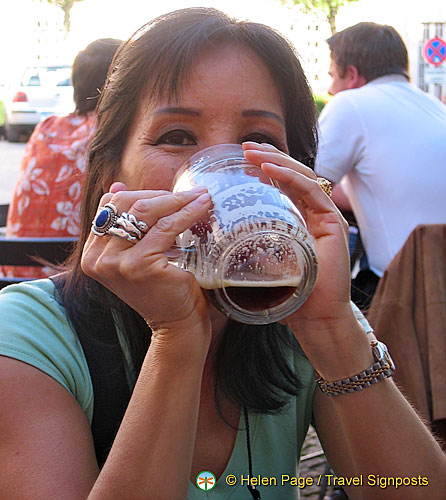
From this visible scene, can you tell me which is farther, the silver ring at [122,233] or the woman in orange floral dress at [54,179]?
the woman in orange floral dress at [54,179]

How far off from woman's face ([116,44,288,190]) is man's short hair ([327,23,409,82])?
2649 mm

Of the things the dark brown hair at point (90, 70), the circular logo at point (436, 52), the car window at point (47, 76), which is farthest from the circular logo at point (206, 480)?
the car window at point (47, 76)

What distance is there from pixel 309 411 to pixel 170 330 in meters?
0.70

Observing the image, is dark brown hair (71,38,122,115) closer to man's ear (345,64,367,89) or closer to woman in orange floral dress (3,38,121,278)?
woman in orange floral dress (3,38,121,278)

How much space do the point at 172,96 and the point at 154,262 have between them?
1.68 ft

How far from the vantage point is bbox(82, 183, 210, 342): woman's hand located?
114 cm

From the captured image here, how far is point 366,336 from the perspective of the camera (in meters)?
1.51

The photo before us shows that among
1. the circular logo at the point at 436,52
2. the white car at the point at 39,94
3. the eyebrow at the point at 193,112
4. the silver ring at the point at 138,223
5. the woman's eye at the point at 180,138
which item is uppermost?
the eyebrow at the point at 193,112

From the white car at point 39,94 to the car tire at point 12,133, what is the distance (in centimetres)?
64

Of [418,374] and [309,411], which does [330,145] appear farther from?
[309,411]

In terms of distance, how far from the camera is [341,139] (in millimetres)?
3643

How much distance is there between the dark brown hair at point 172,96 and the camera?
1587 mm

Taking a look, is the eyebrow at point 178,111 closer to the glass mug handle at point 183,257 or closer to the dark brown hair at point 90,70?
the glass mug handle at point 183,257

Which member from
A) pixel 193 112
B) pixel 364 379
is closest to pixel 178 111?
pixel 193 112
